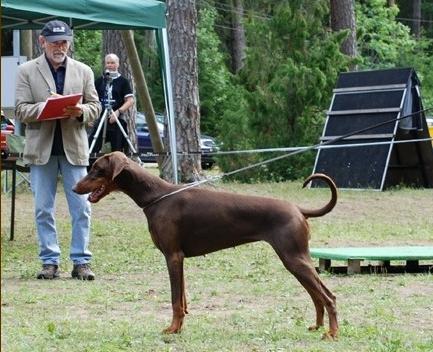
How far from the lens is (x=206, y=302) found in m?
7.86

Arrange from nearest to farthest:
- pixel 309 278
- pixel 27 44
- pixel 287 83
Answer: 1. pixel 309 278
2. pixel 287 83
3. pixel 27 44

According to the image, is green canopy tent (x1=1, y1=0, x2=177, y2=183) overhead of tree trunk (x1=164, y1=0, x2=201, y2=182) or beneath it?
overhead

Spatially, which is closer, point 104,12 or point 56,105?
point 56,105

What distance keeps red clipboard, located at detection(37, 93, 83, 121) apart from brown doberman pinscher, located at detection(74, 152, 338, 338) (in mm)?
1854

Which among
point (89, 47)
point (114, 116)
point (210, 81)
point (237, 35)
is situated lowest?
point (210, 81)

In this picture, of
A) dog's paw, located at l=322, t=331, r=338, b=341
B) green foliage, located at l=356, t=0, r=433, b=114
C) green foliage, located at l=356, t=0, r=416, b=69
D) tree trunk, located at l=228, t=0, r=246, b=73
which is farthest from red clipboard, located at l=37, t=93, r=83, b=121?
green foliage, located at l=356, t=0, r=416, b=69

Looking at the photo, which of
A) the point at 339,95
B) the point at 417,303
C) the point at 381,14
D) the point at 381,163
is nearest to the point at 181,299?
the point at 417,303

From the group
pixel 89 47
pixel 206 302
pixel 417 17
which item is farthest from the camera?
pixel 417 17

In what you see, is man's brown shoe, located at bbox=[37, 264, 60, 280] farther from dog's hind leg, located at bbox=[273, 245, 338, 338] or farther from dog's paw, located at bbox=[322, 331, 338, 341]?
dog's paw, located at bbox=[322, 331, 338, 341]

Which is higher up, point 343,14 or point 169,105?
Answer: point 343,14

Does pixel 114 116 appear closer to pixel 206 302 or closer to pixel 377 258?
pixel 377 258

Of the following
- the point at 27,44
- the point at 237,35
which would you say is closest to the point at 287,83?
the point at 27,44

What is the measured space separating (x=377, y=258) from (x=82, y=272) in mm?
2410

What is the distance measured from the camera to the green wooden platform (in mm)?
9039
